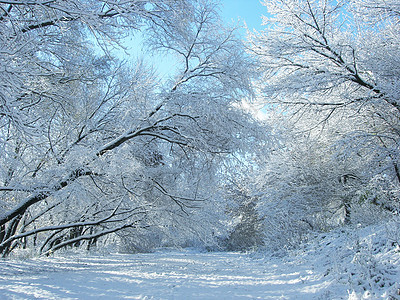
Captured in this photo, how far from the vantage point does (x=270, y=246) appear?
1434cm

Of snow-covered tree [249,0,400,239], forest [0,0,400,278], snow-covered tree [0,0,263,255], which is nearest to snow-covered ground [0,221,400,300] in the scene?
forest [0,0,400,278]

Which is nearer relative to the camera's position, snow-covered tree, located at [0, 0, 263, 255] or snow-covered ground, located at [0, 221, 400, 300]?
snow-covered ground, located at [0, 221, 400, 300]

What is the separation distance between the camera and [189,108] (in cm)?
647

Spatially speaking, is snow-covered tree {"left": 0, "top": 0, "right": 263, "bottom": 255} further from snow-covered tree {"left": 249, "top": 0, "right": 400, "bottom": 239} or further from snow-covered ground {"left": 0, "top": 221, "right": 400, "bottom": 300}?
snow-covered tree {"left": 249, "top": 0, "right": 400, "bottom": 239}

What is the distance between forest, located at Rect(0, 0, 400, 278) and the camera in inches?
214

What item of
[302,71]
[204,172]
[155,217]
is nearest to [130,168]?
[204,172]

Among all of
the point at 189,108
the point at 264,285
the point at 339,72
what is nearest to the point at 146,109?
the point at 189,108

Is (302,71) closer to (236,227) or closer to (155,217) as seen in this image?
(155,217)

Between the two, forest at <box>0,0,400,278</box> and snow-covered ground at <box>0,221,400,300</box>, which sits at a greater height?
forest at <box>0,0,400,278</box>

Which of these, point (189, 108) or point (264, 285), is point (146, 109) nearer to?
point (189, 108)

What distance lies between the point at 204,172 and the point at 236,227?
18.4 m

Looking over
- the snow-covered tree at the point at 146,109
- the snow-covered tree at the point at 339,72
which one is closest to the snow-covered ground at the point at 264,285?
the snow-covered tree at the point at 146,109

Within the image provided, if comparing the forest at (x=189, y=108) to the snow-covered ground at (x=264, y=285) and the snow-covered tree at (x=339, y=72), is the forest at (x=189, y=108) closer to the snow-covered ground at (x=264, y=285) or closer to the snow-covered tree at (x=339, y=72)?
the snow-covered tree at (x=339, y=72)

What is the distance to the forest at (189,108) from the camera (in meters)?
5.43
